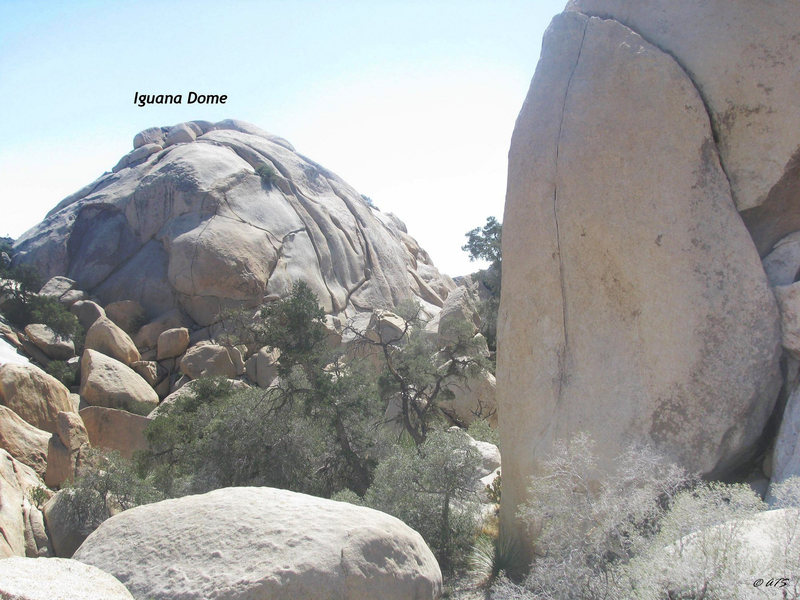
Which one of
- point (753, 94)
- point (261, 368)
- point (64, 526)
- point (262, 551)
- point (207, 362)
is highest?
point (753, 94)

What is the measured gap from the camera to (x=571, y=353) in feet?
21.5

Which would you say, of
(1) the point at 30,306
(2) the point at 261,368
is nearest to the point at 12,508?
(2) the point at 261,368

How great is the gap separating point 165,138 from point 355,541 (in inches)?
1190

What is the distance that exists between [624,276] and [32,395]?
14.7 m

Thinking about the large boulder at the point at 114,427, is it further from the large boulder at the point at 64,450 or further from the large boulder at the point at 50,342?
the large boulder at the point at 50,342

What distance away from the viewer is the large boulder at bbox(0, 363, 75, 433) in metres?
15.7

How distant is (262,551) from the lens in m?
4.77

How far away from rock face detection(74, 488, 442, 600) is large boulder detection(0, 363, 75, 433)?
39.4 feet

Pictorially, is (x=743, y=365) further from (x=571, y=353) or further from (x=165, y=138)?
(x=165, y=138)

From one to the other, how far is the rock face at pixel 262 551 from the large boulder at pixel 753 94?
4175 mm

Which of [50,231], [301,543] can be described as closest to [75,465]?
[301,543]

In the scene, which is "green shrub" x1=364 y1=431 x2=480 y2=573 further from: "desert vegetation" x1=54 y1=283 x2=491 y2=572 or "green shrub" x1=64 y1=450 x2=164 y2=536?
"green shrub" x1=64 y1=450 x2=164 y2=536

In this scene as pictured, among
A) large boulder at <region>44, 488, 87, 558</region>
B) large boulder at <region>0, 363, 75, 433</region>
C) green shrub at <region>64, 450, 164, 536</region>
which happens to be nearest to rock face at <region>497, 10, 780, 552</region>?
green shrub at <region>64, 450, 164, 536</region>

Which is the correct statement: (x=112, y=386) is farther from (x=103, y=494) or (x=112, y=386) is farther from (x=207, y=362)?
(x=103, y=494)
